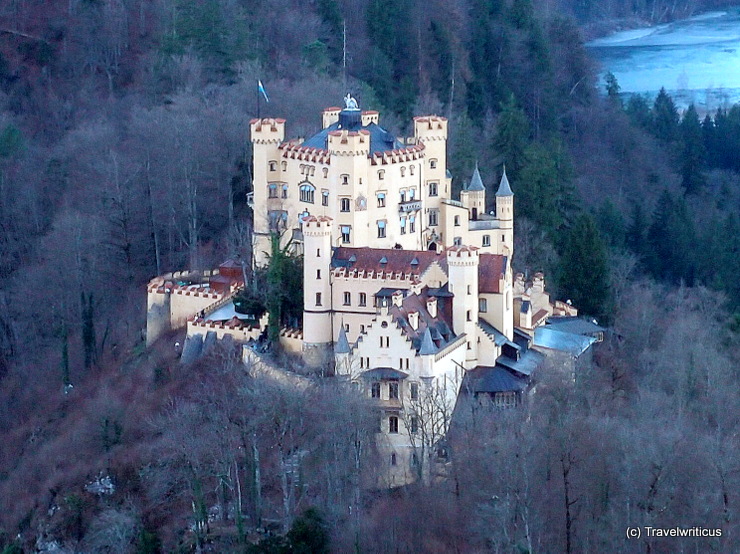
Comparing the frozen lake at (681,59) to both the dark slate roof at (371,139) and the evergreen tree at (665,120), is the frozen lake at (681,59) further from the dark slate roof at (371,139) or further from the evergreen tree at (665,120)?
the dark slate roof at (371,139)

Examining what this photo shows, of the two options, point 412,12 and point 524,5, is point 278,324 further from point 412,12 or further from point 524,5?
point 524,5

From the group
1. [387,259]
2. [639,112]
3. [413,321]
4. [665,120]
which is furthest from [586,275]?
[639,112]

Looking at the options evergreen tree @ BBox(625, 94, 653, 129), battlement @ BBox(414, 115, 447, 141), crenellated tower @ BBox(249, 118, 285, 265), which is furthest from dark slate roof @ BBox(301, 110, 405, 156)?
evergreen tree @ BBox(625, 94, 653, 129)

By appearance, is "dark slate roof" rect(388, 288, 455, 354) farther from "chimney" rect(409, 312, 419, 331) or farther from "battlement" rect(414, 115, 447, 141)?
"battlement" rect(414, 115, 447, 141)

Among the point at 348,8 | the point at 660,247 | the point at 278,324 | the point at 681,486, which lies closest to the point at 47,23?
the point at 348,8

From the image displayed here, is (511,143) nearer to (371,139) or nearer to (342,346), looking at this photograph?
(371,139)

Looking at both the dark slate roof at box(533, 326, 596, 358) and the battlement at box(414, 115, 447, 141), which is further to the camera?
the battlement at box(414, 115, 447, 141)
